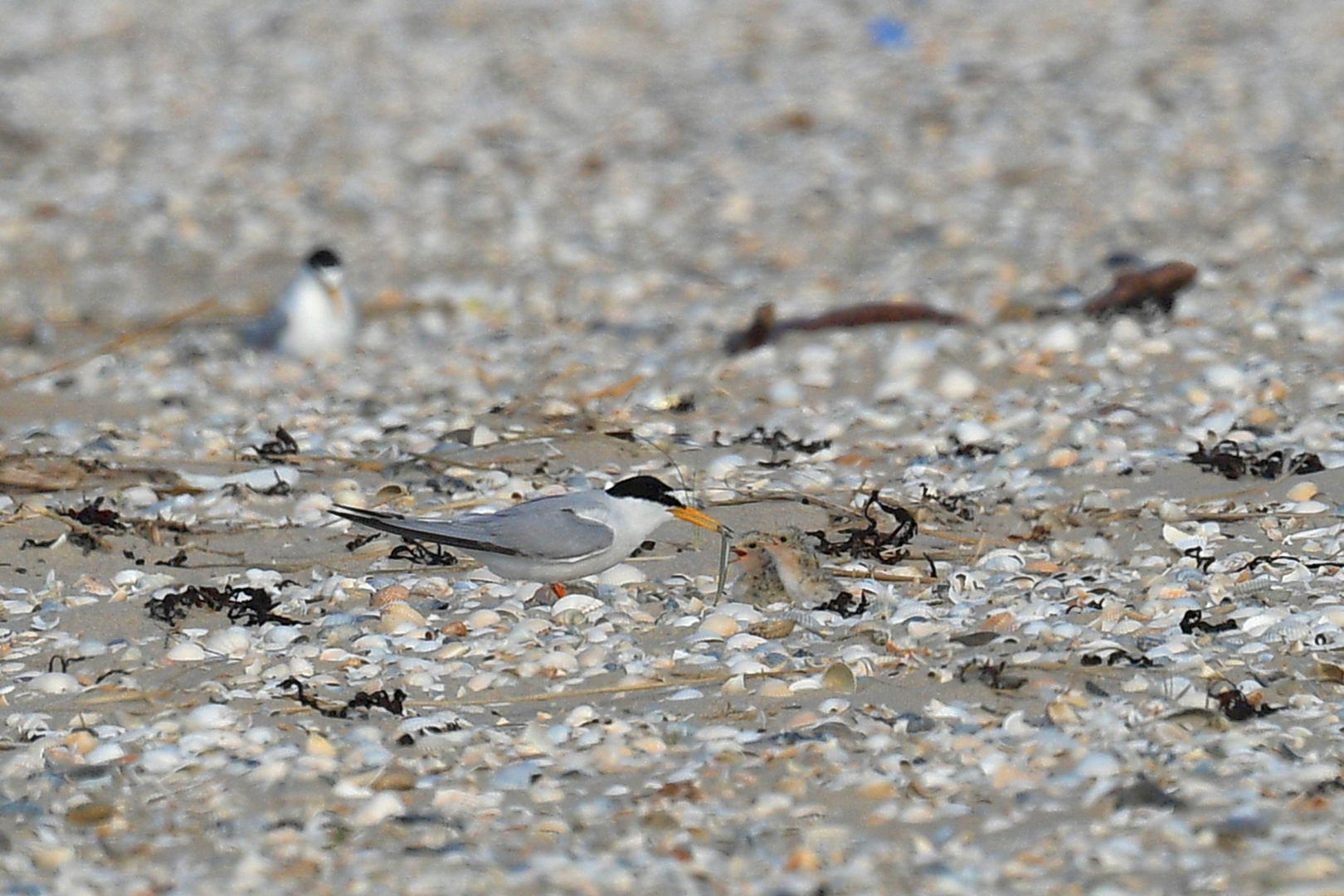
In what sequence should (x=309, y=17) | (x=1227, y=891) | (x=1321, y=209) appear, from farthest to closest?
(x=309, y=17) → (x=1321, y=209) → (x=1227, y=891)

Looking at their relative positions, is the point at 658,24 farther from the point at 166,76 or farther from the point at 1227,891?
the point at 1227,891

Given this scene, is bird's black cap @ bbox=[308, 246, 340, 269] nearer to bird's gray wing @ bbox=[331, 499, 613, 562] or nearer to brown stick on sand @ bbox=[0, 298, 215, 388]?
brown stick on sand @ bbox=[0, 298, 215, 388]

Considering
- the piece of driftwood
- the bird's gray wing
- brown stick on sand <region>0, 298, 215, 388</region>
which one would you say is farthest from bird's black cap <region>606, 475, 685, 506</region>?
brown stick on sand <region>0, 298, 215, 388</region>

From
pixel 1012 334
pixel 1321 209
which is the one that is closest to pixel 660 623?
pixel 1012 334

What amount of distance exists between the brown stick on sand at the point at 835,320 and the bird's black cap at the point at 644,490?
8.84 feet

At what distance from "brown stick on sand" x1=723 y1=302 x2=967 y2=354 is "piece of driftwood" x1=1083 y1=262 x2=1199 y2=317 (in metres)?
0.57

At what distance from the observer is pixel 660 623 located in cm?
434

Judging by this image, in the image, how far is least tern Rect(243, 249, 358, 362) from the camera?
7.92 metres

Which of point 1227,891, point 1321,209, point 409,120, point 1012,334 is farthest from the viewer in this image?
point 409,120

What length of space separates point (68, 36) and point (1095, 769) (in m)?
12.8

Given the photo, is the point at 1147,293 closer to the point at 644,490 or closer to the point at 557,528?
the point at 644,490

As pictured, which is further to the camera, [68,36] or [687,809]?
[68,36]

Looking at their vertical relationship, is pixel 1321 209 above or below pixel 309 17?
below

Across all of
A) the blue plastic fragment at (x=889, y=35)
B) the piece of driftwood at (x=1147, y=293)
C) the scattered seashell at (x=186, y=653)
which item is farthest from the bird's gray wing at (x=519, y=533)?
the blue plastic fragment at (x=889, y=35)
